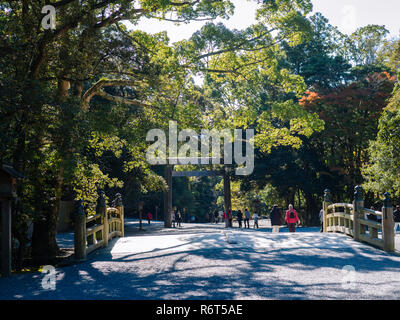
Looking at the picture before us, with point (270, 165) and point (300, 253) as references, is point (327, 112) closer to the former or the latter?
point (270, 165)

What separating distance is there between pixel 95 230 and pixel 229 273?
198 inches

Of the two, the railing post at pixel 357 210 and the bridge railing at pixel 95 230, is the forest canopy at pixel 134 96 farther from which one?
the railing post at pixel 357 210

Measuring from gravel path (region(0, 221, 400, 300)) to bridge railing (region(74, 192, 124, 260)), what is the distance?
15.3 inches

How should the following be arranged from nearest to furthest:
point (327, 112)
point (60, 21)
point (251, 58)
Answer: point (60, 21), point (251, 58), point (327, 112)

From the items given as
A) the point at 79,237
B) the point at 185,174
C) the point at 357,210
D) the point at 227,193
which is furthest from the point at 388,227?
the point at 227,193

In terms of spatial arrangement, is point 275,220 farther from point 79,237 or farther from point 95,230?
point 79,237

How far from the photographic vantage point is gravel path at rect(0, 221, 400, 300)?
627 cm

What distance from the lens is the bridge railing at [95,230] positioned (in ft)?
33.0

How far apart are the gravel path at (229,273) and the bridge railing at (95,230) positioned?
390mm

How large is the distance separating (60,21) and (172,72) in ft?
13.7

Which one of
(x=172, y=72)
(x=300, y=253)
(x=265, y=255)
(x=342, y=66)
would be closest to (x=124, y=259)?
(x=265, y=255)

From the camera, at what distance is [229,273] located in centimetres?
762

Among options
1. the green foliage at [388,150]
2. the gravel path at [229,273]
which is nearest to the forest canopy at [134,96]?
the green foliage at [388,150]
